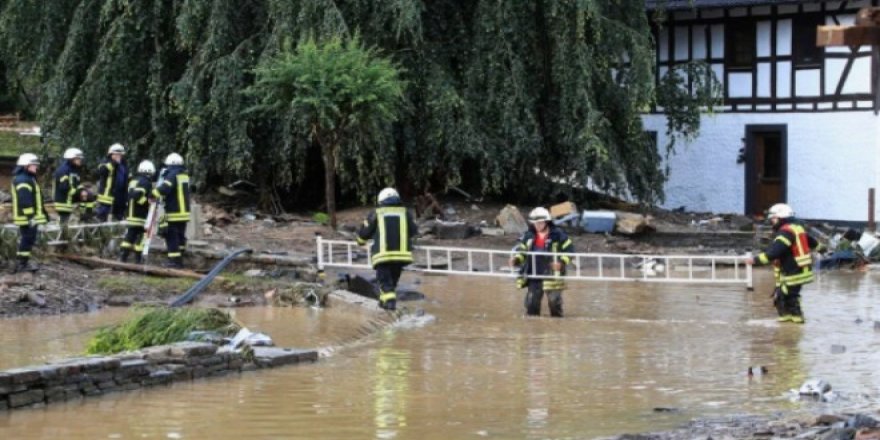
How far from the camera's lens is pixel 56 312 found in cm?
1812

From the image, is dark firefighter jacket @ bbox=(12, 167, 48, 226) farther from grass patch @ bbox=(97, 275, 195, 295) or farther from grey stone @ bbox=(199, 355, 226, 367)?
grey stone @ bbox=(199, 355, 226, 367)

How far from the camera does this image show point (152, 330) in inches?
532

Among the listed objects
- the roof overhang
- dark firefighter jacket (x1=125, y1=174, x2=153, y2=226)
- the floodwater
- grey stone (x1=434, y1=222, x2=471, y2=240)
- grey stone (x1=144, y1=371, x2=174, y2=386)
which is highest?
the roof overhang

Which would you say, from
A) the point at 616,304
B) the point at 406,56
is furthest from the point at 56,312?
the point at 406,56

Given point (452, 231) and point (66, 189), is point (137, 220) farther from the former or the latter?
point (452, 231)

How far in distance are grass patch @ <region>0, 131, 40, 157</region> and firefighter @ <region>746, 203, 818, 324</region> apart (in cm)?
2644

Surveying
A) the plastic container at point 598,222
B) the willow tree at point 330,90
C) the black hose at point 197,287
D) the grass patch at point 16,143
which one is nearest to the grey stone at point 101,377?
the black hose at point 197,287

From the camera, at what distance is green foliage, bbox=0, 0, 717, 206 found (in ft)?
94.5

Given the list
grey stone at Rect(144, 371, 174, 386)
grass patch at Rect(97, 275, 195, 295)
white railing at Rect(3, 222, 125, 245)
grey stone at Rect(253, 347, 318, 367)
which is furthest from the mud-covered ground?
grey stone at Rect(144, 371, 174, 386)

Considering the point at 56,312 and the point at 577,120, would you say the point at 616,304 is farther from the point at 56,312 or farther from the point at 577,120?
the point at 577,120

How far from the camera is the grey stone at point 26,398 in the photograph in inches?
437

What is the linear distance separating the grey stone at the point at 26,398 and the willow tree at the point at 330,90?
48.0 ft

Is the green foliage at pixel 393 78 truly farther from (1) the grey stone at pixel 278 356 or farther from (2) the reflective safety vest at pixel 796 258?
(1) the grey stone at pixel 278 356

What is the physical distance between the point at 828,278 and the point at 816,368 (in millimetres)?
11713
